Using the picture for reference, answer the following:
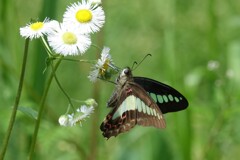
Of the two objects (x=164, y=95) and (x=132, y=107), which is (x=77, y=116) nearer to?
(x=132, y=107)

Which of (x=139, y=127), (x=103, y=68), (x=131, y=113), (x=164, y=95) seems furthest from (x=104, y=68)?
(x=139, y=127)

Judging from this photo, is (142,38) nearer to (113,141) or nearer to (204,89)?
(204,89)

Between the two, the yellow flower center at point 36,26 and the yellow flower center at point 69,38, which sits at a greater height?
the yellow flower center at point 36,26

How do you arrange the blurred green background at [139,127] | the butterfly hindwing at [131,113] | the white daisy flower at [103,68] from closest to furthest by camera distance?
the white daisy flower at [103,68] → the butterfly hindwing at [131,113] → the blurred green background at [139,127]

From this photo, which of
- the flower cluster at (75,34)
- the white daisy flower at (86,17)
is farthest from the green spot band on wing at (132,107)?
the white daisy flower at (86,17)

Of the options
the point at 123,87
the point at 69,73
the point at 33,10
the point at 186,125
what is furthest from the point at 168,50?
the point at 33,10

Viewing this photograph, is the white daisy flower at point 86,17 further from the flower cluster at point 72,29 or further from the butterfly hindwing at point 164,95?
the butterfly hindwing at point 164,95

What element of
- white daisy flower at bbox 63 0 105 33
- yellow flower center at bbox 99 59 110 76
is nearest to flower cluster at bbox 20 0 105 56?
white daisy flower at bbox 63 0 105 33
